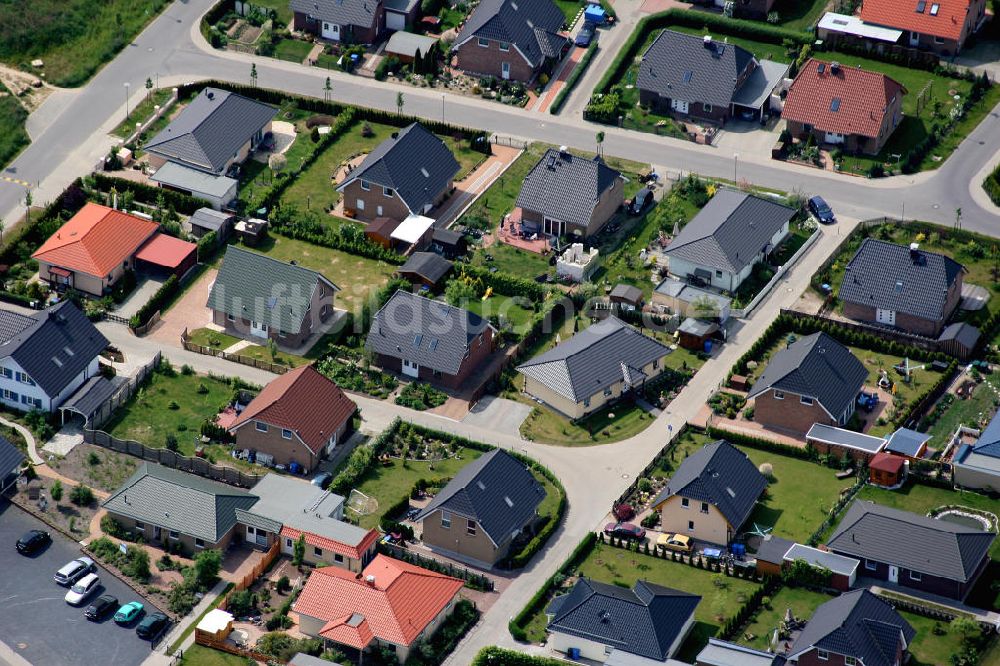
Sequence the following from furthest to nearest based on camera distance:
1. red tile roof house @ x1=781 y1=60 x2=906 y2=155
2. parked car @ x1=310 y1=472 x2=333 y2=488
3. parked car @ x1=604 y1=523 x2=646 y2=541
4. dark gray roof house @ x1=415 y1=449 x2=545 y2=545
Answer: red tile roof house @ x1=781 y1=60 x2=906 y2=155
parked car @ x1=310 y1=472 x2=333 y2=488
parked car @ x1=604 y1=523 x2=646 y2=541
dark gray roof house @ x1=415 y1=449 x2=545 y2=545

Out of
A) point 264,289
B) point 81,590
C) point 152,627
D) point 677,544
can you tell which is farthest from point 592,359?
point 81,590

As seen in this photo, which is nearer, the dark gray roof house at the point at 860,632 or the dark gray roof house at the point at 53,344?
the dark gray roof house at the point at 860,632

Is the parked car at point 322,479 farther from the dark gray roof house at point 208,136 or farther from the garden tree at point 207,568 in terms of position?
the dark gray roof house at point 208,136

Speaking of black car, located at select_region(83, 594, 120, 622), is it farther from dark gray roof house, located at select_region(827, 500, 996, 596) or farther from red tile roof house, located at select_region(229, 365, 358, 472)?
dark gray roof house, located at select_region(827, 500, 996, 596)

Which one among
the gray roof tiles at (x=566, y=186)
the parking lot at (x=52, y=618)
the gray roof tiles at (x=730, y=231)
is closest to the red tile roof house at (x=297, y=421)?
the parking lot at (x=52, y=618)

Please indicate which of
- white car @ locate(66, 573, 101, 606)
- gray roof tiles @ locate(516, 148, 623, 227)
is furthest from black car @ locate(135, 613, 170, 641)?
gray roof tiles @ locate(516, 148, 623, 227)

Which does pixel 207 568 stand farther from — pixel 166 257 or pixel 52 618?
pixel 166 257
